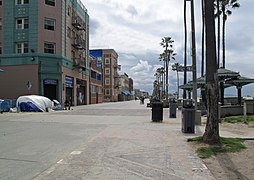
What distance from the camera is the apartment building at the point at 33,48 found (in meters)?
42.3

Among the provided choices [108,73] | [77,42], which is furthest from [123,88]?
[77,42]

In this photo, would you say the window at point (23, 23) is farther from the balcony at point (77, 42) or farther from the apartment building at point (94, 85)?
Answer: the apartment building at point (94, 85)

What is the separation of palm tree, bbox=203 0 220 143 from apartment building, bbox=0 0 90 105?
34170mm

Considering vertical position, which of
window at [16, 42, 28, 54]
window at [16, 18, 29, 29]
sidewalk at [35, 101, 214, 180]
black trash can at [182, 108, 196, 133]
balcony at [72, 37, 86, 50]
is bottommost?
sidewalk at [35, 101, 214, 180]

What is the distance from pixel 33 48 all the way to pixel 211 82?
3592 cm

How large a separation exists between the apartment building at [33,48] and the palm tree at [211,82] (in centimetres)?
3417

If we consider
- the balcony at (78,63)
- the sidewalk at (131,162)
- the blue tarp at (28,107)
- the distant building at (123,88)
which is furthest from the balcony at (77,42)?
the distant building at (123,88)

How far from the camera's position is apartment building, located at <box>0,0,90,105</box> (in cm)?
4231

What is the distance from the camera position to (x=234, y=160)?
823 cm

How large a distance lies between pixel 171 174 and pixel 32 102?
93.4 ft

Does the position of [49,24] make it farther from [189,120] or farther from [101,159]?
[101,159]

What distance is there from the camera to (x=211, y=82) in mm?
10633

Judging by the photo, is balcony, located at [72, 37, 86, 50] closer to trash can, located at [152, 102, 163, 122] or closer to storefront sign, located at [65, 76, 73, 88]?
storefront sign, located at [65, 76, 73, 88]

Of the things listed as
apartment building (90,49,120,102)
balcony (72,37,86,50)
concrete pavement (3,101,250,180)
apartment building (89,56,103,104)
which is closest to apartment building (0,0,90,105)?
balcony (72,37,86,50)
